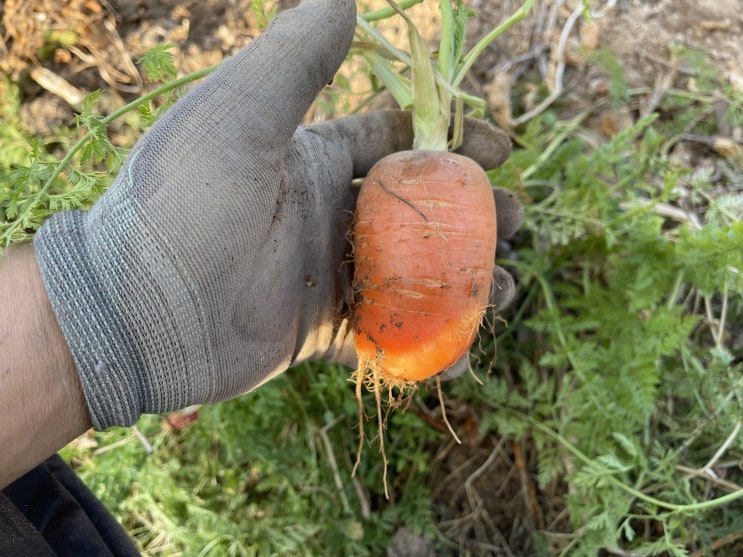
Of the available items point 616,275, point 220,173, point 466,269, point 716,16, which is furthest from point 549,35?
point 220,173

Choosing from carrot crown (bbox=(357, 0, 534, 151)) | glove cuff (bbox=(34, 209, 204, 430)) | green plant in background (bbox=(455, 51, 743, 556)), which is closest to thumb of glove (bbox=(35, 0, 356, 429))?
glove cuff (bbox=(34, 209, 204, 430))

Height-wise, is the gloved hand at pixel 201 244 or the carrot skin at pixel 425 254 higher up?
the gloved hand at pixel 201 244

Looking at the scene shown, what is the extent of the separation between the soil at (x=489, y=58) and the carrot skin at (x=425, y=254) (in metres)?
0.83

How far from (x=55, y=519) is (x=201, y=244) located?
1.08m

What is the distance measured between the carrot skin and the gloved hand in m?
0.29

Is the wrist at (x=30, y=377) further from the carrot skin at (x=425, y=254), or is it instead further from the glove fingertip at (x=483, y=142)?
the glove fingertip at (x=483, y=142)

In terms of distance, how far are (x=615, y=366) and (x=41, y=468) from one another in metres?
2.16

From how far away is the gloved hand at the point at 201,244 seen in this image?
140 cm

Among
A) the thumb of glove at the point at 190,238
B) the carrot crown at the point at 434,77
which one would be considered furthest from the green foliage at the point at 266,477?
the carrot crown at the point at 434,77

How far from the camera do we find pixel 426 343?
6.54ft

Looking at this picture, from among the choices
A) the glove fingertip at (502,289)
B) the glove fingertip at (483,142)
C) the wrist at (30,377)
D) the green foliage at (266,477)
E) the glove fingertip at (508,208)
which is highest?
the wrist at (30,377)

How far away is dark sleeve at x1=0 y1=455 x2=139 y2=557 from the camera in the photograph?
60.4 inches

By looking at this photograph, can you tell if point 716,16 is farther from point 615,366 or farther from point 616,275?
point 615,366

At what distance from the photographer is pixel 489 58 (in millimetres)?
3057
